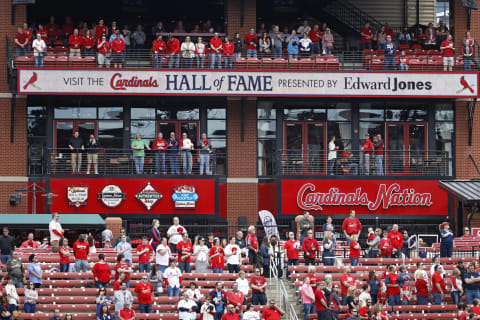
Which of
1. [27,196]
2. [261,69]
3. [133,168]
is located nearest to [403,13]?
[261,69]

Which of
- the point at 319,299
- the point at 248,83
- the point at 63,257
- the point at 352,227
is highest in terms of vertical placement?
the point at 248,83

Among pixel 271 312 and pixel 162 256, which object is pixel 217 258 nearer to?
pixel 162 256

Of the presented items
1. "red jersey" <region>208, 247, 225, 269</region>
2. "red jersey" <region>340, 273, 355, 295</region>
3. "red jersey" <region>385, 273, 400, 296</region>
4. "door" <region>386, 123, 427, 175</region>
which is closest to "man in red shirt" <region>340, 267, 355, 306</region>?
"red jersey" <region>340, 273, 355, 295</region>

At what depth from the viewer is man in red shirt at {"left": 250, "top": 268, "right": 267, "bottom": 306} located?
3212 cm

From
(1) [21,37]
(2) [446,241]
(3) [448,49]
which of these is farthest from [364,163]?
(1) [21,37]

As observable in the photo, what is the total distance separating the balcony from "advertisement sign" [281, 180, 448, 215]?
10.4ft

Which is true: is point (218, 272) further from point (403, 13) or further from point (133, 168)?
point (403, 13)

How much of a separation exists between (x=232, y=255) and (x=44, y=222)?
21.9 feet

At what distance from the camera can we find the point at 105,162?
42281 millimetres

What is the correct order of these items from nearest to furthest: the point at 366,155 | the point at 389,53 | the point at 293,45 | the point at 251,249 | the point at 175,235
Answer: the point at 251,249 < the point at 175,235 < the point at 366,155 < the point at 293,45 < the point at 389,53

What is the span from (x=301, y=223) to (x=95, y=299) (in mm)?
7781

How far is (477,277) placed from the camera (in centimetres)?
3359

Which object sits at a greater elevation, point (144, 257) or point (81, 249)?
point (81, 249)

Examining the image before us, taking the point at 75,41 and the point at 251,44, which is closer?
the point at 75,41
